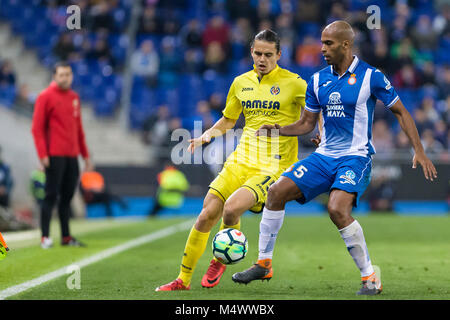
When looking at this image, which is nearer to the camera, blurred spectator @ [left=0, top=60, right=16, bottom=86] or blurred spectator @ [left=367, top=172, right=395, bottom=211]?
blurred spectator @ [left=367, top=172, right=395, bottom=211]

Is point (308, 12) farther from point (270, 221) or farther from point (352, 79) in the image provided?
point (270, 221)

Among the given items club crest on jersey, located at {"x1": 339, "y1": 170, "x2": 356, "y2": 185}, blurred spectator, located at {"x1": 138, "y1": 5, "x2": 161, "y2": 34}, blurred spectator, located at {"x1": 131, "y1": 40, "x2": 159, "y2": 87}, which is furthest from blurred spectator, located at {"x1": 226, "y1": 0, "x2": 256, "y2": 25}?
club crest on jersey, located at {"x1": 339, "y1": 170, "x2": 356, "y2": 185}

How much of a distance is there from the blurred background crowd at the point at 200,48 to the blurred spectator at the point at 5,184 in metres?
3.42

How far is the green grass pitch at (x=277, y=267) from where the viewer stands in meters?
6.02

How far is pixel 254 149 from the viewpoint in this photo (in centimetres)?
678

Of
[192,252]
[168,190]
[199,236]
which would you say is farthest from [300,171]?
[168,190]

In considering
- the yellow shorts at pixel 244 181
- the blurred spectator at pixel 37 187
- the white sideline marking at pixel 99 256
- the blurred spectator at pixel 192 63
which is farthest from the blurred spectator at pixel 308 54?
the yellow shorts at pixel 244 181

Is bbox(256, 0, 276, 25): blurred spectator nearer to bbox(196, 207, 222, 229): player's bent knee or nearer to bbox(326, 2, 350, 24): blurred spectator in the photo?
bbox(326, 2, 350, 24): blurred spectator

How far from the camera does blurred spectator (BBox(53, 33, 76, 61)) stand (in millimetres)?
20797

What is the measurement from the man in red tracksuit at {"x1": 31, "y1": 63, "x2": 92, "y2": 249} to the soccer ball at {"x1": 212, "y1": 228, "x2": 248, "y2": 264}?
4272 millimetres

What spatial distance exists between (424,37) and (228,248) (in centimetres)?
1677

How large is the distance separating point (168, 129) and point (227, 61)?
3.27m

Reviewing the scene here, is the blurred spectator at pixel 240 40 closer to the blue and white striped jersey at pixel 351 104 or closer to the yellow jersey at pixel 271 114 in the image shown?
the yellow jersey at pixel 271 114

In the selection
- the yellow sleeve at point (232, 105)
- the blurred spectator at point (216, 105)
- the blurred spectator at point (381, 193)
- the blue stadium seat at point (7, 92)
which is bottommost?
the blurred spectator at point (381, 193)
